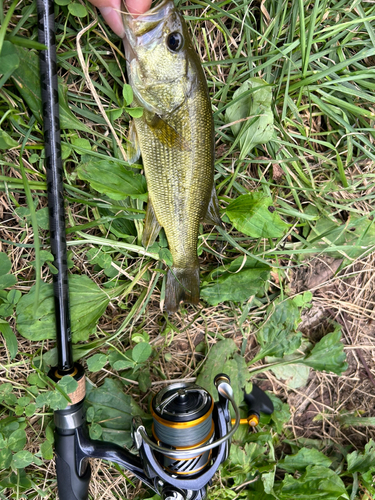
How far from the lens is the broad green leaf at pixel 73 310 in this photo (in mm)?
1456

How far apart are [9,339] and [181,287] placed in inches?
31.1

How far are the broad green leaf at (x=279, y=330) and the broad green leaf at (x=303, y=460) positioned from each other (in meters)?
0.63

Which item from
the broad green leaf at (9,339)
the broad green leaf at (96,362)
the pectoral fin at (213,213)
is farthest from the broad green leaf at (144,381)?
the pectoral fin at (213,213)

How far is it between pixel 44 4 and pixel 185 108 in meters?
0.60

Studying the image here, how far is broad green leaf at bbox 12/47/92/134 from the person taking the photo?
4.15 feet

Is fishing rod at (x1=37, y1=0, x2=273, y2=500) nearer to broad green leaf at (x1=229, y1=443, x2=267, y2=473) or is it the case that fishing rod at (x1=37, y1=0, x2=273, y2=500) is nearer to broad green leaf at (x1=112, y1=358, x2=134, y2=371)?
broad green leaf at (x1=112, y1=358, x2=134, y2=371)

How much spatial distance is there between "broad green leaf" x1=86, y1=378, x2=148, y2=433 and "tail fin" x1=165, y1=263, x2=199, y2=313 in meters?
0.48

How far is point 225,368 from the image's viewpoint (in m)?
1.75

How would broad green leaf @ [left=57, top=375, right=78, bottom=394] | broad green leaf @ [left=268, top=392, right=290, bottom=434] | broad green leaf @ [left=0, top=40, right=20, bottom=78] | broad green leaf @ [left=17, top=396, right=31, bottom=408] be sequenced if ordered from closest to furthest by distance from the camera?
Result: broad green leaf @ [left=0, top=40, right=20, bottom=78] → broad green leaf @ [left=57, top=375, right=78, bottom=394] → broad green leaf @ [left=17, top=396, right=31, bottom=408] → broad green leaf @ [left=268, top=392, right=290, bottom=434]

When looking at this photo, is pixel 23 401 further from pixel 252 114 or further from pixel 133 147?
pixel 252 114

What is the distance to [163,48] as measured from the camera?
1229 millimetres

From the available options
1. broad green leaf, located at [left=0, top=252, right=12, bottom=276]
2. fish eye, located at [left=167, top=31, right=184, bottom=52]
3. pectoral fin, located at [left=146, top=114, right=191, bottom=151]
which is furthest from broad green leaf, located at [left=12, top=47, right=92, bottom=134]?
broad green leaf, located at [left=0, top=252, right=12, bottom=276]

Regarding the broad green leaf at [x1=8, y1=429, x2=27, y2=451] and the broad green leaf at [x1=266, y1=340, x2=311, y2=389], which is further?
the broad green leaf at [x1=266, y1=340, x2=311, y2=389]

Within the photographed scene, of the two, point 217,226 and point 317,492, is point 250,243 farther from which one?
point 317,492
